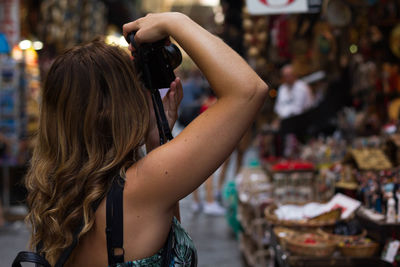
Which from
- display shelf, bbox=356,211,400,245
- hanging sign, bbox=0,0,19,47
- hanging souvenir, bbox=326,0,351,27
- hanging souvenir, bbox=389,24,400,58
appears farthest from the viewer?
hanging sign, bbox=0,0,19,47

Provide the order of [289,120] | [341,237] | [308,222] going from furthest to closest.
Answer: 1. [289,120]
2. [308,222]
3. [341,237]

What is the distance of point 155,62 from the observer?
61.5 inches

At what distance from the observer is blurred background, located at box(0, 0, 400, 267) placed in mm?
4079

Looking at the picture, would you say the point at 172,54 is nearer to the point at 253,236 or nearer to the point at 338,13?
the point at 253,236

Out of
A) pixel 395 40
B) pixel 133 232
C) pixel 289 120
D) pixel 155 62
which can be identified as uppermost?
pixel 155 62

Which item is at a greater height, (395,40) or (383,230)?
(395,40)

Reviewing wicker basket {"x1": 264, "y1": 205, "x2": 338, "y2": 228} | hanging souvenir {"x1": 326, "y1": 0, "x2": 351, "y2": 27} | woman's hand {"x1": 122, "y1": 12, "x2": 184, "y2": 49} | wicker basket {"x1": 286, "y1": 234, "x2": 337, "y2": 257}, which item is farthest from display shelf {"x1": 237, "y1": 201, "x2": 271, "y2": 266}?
woman's hand {"x1": 122, "y1": 12, "x2": 184, "y2": 49}

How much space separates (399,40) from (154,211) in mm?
4972

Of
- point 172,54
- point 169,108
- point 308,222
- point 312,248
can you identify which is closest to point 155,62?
point 172,54

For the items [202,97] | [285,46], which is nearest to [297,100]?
[285,46]

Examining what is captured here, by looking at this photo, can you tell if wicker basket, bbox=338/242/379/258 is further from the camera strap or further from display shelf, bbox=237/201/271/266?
the camera strap

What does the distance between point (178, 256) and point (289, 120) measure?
20.9 ft

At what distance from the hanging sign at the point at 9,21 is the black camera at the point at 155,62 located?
25.1 feet

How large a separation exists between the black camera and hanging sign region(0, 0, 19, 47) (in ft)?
25.1
